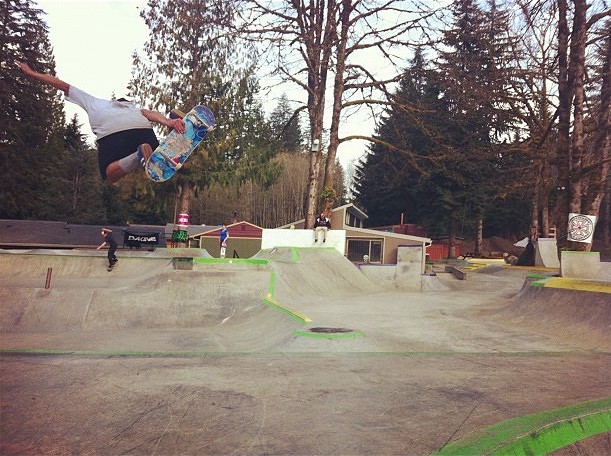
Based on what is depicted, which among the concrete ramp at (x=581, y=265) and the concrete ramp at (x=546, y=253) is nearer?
the concrete ramp at (x=581, y=265)

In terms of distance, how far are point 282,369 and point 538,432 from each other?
123 inches

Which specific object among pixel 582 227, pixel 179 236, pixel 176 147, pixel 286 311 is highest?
pixel 176 147

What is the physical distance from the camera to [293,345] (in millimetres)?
7102

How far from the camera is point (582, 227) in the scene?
42.7 feet

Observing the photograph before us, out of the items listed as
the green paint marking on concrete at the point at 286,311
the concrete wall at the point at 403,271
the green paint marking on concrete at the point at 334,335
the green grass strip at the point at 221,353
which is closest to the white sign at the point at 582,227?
the concrete wall at the point at 403,271

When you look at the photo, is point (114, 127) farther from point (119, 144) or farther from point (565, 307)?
point (565, 307)

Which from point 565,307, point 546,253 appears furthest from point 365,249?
point 565,307

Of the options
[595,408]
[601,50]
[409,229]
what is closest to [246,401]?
[595,408]

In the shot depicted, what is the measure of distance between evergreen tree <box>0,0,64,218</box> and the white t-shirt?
3078 cm

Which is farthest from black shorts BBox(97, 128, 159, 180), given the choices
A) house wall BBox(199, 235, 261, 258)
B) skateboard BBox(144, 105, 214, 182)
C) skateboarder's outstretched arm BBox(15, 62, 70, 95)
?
house wall BBox(199, 235, 261, 258)

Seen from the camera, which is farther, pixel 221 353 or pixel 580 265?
pixel 580 265

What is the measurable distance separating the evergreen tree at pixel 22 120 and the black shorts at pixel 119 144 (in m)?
31.1

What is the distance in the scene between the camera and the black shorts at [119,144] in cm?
922

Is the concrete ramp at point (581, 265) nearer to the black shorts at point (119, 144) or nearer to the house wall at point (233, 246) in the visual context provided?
the black shorts at point (119, 144)
